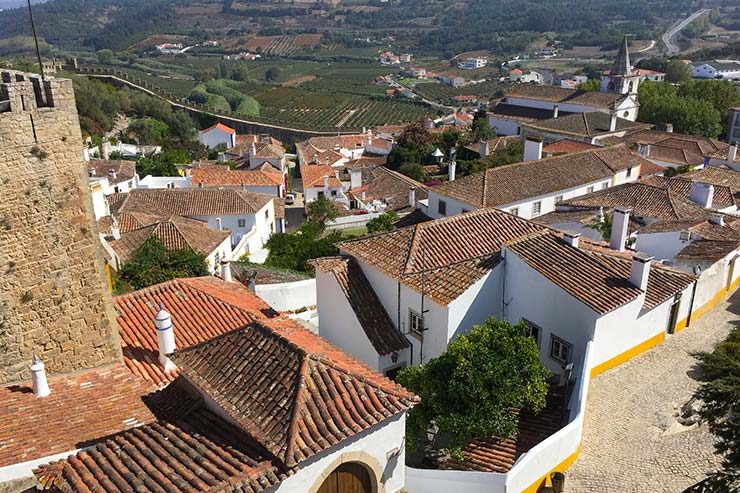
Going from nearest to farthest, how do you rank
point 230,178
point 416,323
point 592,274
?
point 592,274 < point 416,323 < point 230,178

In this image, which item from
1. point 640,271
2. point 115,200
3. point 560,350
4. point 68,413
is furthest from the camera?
point 115,200

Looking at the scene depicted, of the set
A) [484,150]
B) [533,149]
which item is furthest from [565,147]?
[533,149]

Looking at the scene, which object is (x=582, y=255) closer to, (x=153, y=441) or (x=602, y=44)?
(x=153, y=441)

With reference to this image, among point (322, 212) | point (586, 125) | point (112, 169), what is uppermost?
point (586, 125)

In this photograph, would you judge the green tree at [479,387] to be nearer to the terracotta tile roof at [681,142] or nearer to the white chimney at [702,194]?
the white chimney at [702,194]

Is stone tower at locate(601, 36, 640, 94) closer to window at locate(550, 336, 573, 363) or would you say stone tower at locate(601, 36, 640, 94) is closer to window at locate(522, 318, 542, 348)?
window at locate(522, 318, 542, 348)

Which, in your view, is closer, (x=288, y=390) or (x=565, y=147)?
(x=288, y=390)

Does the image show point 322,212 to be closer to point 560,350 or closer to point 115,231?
point 115,231

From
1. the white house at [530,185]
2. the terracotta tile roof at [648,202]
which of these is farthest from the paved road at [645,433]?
the white house at [530,185]
